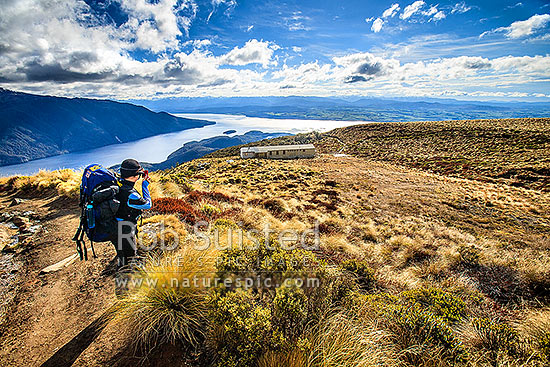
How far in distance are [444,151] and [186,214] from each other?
165 ft

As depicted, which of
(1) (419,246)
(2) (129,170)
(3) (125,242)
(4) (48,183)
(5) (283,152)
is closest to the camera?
(2) (129,170)

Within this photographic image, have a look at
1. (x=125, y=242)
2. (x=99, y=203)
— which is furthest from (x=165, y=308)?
(x=99, y=203)

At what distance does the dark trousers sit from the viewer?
12.8 feet

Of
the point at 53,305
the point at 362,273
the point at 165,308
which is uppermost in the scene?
the point at 165,308

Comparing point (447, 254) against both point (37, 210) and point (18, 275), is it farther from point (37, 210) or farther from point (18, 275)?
point (37, 210)

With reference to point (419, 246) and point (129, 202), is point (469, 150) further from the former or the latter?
point (129, 202)

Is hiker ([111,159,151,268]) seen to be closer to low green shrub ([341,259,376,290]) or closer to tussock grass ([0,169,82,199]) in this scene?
low green shrub ([341,259,376,290])

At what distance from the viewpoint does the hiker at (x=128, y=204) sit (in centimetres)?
376

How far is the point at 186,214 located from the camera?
23.8 ft

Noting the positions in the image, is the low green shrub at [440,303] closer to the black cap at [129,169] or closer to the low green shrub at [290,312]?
the low green shrub at [290,312]

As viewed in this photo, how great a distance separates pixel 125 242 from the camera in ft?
13.2

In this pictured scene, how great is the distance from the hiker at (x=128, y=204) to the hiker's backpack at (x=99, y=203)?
0.10 metres

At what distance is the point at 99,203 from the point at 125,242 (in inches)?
33.3

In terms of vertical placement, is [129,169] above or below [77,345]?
above
